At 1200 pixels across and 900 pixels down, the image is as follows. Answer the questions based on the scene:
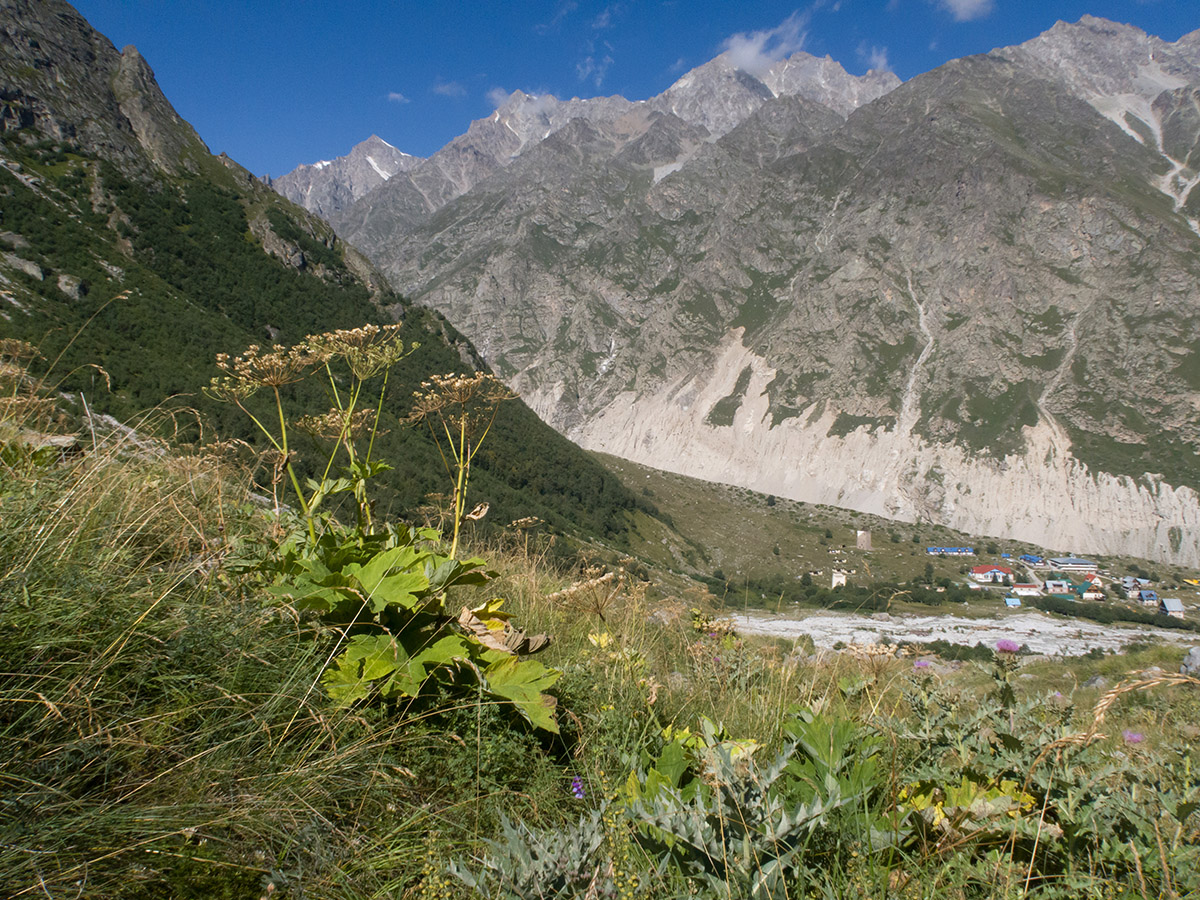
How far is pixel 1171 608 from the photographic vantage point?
86.3m

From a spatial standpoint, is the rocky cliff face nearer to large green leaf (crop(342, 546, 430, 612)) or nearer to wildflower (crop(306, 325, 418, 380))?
wildflower (crop(306, 325, 418, 380))

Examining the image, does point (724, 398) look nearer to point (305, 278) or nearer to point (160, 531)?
point (305, 278)

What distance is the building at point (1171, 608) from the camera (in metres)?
85.4

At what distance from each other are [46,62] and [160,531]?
127m

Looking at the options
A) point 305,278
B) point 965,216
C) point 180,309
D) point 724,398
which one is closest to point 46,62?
point 305,278

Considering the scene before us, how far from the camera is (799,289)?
191 m

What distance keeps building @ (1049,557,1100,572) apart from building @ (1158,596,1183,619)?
15.1 metres

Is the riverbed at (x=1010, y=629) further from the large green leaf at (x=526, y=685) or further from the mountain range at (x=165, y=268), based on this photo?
the large green leaf at (x=526, y=685)

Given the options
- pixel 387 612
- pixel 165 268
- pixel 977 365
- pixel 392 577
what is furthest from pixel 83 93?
pixel 977 365

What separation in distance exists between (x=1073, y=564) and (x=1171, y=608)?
69.2 feet

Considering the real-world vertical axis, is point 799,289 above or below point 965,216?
below

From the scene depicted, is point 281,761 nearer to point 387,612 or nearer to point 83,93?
point 387,612

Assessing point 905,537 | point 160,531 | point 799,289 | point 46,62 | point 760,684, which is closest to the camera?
point 160,531

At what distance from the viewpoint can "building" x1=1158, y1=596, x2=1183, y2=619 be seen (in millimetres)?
85375
